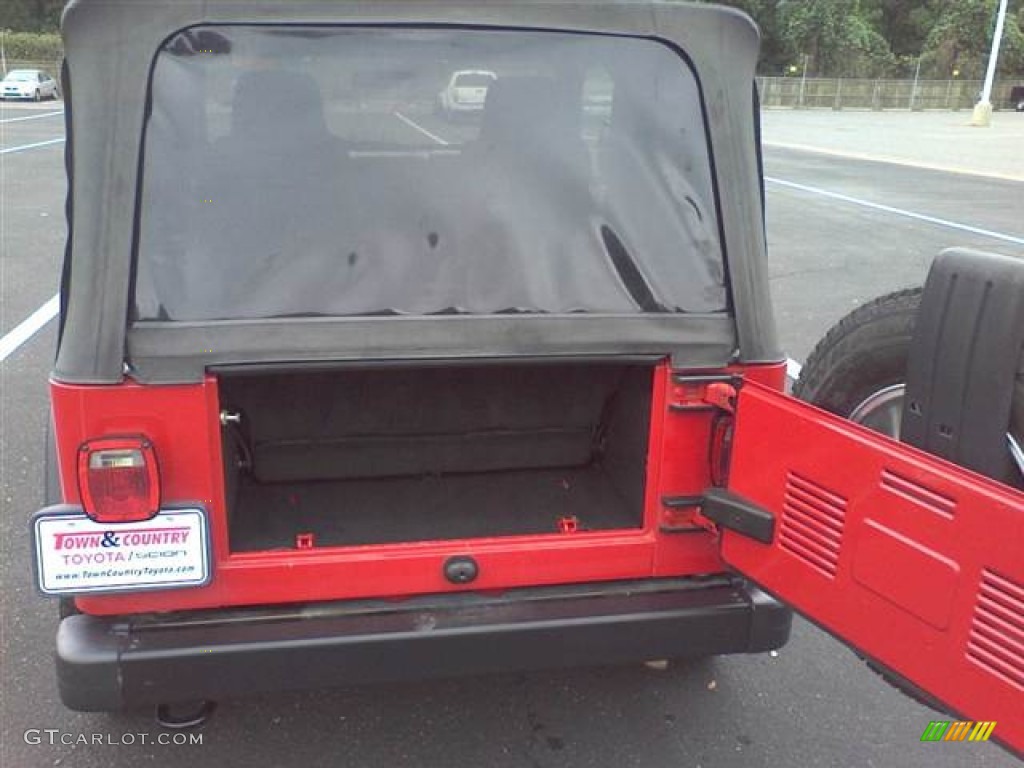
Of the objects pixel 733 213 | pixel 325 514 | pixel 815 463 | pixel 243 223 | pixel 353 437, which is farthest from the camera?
pixel 353 437

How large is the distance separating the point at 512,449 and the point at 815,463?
4.11ft

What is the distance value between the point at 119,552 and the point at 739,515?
4.83ft

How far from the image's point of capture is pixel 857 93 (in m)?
55.8

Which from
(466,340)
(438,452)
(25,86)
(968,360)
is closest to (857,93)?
(25,86)

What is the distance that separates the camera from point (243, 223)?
224 cm

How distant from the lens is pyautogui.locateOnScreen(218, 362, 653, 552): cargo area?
9.02 feet

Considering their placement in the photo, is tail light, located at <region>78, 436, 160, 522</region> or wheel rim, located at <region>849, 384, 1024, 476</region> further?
wheel rim, located at <region>849, 384, 1024, 476</region>

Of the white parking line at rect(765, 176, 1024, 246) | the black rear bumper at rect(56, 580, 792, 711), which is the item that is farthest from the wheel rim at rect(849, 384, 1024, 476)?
the white parking line at rect(765, 176, 1024, 246)

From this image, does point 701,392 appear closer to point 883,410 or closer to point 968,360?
point 883,410

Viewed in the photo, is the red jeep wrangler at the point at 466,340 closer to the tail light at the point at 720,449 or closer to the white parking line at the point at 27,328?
the tail light at the point at 720,449

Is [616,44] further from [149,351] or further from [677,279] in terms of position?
[149,351]

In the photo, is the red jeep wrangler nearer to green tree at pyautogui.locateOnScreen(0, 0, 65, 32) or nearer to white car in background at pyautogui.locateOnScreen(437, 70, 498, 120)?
white car in background at pyautogui.locateOnScreen(437, 70, 498, 120)

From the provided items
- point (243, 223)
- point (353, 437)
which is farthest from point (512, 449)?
point (243, 223)

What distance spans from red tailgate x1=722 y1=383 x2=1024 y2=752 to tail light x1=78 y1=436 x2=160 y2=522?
1390mm
